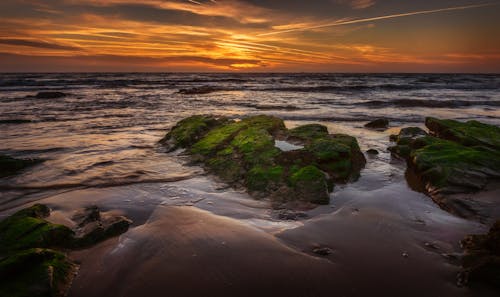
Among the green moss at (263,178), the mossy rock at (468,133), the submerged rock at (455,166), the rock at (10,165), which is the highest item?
the mossy rock at (468,133)

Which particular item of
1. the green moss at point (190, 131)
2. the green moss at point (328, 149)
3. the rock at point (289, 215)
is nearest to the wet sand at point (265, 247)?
the rock at point (289, 215)

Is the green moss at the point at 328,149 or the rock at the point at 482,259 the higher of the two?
the green moss at the point at 328,149

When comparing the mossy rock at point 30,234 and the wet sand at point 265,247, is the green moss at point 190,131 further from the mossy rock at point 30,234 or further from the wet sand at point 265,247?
the mossy rock at point 30,234

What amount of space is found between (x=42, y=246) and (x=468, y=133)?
40.9 feet

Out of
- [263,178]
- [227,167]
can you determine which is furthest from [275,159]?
[227,167]

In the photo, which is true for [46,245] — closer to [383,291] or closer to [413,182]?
[383,291]

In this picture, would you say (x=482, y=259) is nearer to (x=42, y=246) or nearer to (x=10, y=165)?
(x=42, y=246)

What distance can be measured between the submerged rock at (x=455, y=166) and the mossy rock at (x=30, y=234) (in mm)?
7004

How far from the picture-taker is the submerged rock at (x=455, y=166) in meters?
6.91

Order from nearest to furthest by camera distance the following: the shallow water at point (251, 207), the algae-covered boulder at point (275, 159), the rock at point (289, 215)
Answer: the shallow water at point (251, 207) < the rock at point (289, 215) < the algae-covered boulder at point (275, 159)

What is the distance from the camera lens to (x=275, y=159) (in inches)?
340

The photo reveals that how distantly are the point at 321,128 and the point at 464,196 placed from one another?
5.90 m

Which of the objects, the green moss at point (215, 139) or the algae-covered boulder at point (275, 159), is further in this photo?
the green moss at point (215, 139)

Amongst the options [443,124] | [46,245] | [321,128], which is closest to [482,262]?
[46,245]
